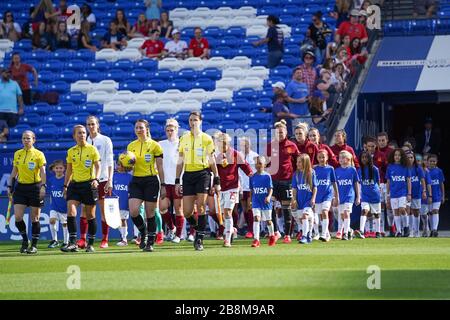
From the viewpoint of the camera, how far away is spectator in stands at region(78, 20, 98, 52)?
32.2m

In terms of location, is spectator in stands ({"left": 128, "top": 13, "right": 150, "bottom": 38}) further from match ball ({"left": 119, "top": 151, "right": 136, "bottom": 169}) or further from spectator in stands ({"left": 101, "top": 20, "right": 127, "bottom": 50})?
match ball ({"left": 119, "top": 151, "right": 136, "bottom": 169})

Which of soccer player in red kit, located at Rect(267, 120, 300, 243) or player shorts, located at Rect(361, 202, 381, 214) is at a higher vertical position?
soccer player in red kit, located at Rect(267, 120, 300, 243)

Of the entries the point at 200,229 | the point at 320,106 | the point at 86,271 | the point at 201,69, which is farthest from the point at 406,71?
the point at 86,271

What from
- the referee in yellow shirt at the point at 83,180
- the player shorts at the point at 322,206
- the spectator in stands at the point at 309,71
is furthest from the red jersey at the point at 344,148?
the referee in yellow shirt at the point at 83,180

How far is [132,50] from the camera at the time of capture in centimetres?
3184

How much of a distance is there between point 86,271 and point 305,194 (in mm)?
6595

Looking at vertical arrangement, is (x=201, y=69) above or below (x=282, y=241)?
above

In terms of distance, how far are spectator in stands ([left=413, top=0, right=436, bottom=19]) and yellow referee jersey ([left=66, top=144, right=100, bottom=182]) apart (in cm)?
1276

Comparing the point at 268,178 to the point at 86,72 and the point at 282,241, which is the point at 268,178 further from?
the point at 86,72

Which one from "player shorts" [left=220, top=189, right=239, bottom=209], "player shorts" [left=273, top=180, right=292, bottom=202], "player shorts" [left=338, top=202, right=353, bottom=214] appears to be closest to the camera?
"player shorts" [left=220, top=189, right=239, bottom=209]

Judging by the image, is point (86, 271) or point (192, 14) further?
point (192, 14)

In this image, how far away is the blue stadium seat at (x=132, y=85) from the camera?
1211 inches

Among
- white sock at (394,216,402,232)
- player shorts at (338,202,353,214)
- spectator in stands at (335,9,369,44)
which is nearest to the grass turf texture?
player shorts at (338,202,353,214)

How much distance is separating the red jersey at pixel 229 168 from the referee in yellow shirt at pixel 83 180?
2839mm
